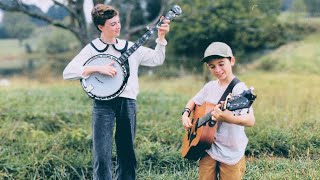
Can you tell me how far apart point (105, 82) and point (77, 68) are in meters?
0.25

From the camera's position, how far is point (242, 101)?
2986mm

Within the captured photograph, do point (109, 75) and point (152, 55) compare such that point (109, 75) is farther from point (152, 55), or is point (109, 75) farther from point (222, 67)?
point (222, 67)

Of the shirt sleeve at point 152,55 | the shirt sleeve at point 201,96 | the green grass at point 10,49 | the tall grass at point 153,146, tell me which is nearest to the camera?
the shirt sleeve at point 201,96

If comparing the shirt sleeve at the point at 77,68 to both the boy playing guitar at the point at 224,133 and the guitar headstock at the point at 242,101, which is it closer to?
the boy playing guitar at the point at 224,133

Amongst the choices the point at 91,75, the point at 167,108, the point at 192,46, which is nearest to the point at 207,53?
the point at 91,75

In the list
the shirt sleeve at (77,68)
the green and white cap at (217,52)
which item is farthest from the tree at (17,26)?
the green and white cap at (217,52)

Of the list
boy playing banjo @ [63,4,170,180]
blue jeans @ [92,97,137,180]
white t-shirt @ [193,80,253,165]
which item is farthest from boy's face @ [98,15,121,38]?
white t-shirt @ [193,80,253,165]

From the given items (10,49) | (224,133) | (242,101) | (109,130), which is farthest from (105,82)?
(10,49)

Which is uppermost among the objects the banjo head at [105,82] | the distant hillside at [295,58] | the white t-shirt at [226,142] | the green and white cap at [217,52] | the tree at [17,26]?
the tree at [17,26]

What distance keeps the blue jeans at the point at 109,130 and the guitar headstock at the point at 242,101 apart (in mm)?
1110

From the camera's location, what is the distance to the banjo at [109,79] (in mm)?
3768

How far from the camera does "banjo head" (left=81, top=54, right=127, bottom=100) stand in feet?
12.4

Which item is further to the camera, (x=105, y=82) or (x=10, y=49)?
(x=10, y=49)

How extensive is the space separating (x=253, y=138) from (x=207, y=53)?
2419mm
